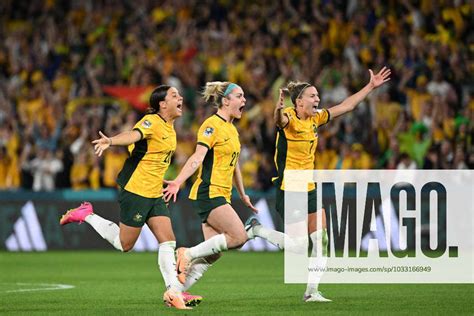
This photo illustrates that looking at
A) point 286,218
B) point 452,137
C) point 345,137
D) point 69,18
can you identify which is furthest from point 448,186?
point 69,18

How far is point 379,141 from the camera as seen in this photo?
21016 mm

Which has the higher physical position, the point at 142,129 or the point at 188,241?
the point at 142,129

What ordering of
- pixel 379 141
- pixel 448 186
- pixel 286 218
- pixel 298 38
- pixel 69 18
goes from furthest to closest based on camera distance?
pixel 69 18 → pixel 298 38 → pixel 379 141 → pixel 448 186 → pixel 286 218

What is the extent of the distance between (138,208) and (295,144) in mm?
1868

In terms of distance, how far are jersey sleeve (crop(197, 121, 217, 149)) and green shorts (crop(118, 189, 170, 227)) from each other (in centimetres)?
78

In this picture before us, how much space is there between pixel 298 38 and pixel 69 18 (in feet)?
22.2

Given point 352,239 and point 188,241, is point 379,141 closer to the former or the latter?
point 352,239

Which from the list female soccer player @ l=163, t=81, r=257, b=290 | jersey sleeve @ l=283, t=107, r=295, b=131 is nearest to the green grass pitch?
female soccer player @ l=163, t=81, r=257, b=290

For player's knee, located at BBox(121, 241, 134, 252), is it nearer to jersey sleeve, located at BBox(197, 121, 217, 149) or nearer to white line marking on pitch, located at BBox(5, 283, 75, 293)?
jersey sleeve, located at BBox(197, 121, 217, 149)

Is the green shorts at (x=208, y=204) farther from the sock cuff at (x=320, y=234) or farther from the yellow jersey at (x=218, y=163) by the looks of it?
the sock cuff at (x=320, y=234)

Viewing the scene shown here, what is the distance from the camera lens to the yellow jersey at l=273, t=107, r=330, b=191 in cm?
1198

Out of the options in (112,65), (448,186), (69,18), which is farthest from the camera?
(69,18)

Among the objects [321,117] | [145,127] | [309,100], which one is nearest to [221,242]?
[145,127]

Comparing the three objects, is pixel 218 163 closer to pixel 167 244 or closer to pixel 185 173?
pixel 185 173
